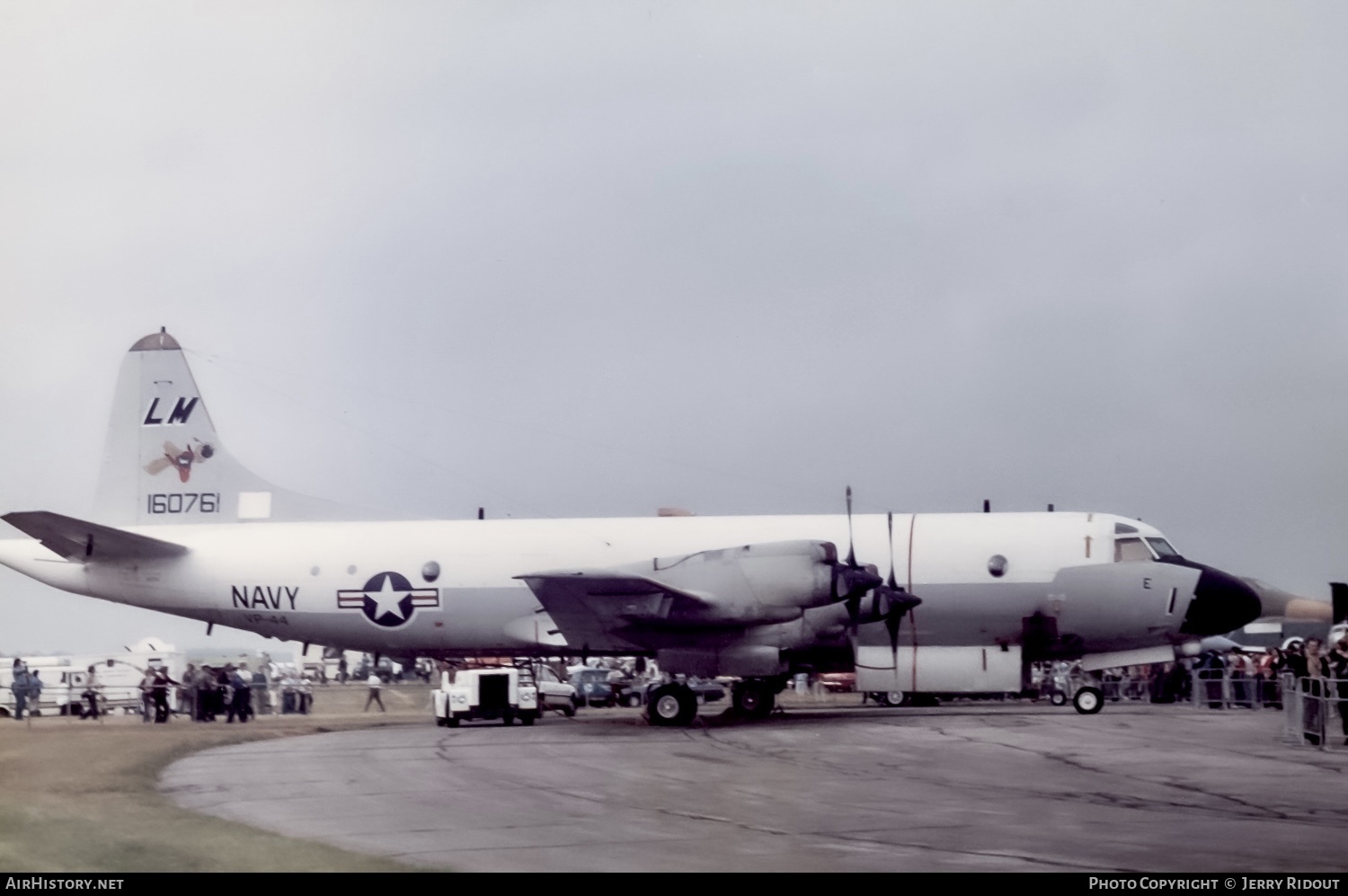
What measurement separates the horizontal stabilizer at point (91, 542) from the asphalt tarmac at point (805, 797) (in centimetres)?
770

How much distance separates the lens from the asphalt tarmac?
10.7 m

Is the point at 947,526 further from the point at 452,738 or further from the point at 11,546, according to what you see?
the point at 11,546

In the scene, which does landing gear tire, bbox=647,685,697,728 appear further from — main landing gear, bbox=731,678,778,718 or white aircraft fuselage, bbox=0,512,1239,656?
main landing gear, bbox=731,678,778,718

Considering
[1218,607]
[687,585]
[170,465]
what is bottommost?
[1218,607]

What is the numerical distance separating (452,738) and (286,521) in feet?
32.0

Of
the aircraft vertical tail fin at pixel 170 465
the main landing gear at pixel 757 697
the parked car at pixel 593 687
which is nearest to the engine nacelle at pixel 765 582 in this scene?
the main landing gear at pixel 757 697

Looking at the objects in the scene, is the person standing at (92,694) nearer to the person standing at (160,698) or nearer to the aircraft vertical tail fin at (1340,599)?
the person standing at (160,698)

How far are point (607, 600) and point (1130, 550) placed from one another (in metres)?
10.4

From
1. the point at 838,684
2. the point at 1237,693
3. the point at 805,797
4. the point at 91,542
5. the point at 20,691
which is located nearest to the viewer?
the point at 805,797

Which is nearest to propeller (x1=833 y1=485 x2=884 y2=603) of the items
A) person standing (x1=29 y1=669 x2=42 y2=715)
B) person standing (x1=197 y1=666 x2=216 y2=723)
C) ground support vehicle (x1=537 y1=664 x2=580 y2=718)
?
ground support vehicle (x1=537 y1=664 x2=580 y2=718)

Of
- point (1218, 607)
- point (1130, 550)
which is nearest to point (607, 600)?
point (1130, 550)

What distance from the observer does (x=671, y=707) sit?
87.9ft

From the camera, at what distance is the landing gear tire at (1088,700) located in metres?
28.9

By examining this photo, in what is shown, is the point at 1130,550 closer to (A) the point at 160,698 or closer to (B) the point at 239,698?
(B) the point at 239,698
